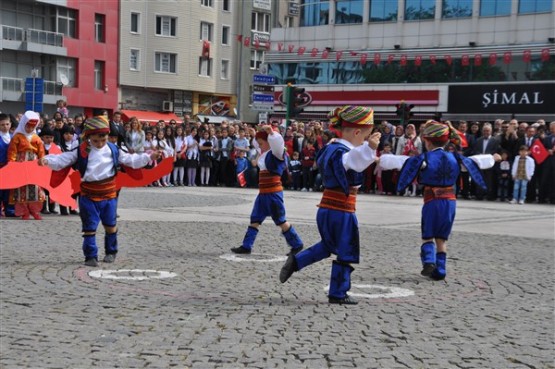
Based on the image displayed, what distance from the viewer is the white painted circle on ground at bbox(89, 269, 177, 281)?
8641 millimetres

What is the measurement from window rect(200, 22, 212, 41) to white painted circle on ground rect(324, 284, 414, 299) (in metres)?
50.6

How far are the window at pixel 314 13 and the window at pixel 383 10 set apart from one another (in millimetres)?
3318

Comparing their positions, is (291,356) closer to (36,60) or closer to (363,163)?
(363,163)

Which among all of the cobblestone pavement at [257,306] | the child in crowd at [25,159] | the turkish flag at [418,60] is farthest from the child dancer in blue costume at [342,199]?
the turkish flag at [418,60]

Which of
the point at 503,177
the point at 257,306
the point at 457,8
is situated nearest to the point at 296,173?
the point at 503,177

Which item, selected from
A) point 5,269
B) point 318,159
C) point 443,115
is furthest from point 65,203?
point 443,115

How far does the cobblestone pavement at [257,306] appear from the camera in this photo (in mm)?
5617

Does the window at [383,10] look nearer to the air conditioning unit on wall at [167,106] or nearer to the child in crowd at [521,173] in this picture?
the air conditioning unit on wall at [167,106]

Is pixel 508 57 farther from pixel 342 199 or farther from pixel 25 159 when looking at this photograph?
pixel 342 199

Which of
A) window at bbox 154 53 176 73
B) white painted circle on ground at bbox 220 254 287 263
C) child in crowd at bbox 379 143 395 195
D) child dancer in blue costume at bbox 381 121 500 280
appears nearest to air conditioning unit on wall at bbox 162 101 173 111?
window at bbox 154 53 176 73

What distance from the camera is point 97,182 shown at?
31.6 ft

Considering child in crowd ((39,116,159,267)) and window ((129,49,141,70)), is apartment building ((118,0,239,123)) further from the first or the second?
child in crowd ((39,116,159,267))

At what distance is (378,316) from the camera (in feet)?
23.0

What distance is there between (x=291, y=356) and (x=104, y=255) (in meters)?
5.18
